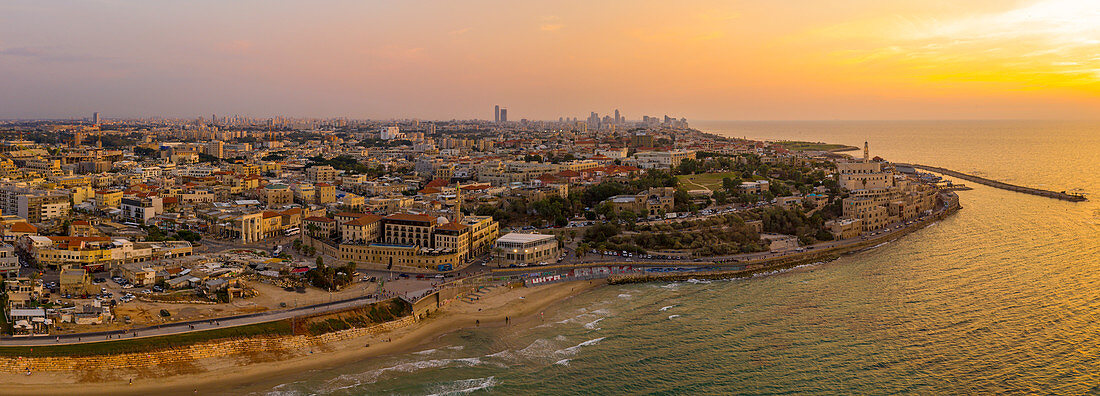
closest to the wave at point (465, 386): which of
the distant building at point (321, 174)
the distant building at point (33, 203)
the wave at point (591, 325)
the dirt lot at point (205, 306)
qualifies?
the wave at point (591, 325)

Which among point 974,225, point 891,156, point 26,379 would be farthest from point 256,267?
point 891,156

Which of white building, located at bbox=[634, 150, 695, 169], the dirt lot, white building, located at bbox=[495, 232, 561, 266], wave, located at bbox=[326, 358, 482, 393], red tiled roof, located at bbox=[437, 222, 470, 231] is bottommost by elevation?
wave, located at bbox=[326, 358, 482, 393]

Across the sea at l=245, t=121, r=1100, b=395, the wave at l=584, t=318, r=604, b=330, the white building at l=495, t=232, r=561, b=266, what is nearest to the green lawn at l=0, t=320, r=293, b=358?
the sea at l=245, t=121, r=1100, b=395

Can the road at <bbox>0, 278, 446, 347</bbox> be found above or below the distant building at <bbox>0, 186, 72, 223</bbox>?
below

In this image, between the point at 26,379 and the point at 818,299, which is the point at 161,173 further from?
the point at 818,299

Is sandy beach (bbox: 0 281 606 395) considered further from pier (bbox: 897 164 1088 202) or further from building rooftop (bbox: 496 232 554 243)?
pier (bbox: 897 164 1088 202)

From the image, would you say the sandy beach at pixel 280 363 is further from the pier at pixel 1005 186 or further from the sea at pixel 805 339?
the pier at pixel 1005 186

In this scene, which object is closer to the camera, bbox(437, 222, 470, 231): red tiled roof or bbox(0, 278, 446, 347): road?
bbox(0, 278, 446, 347): road
